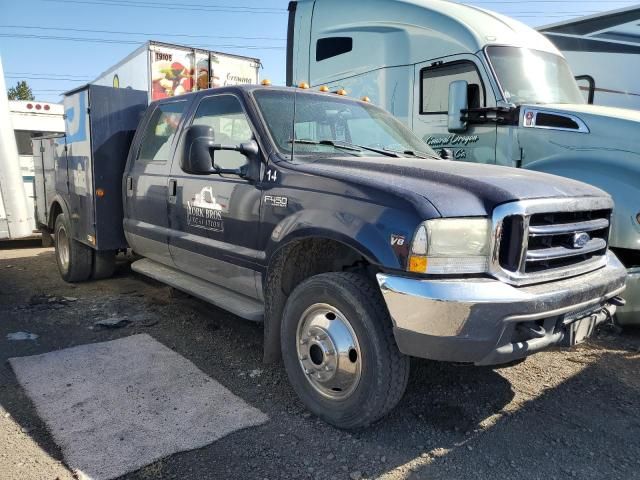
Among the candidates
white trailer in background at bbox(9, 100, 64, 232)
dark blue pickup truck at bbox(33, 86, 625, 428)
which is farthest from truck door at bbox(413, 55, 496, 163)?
white trailer in background at bbox(9, 100, 64, 232)

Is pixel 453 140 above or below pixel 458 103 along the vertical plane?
below

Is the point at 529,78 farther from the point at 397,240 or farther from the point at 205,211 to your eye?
the point at 397,240

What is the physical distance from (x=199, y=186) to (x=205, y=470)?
2.16 meters

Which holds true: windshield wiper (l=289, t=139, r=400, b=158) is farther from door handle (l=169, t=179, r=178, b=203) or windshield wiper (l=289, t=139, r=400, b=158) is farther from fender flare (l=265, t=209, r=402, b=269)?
door handle (l=169, t=179, r=178, b=203)

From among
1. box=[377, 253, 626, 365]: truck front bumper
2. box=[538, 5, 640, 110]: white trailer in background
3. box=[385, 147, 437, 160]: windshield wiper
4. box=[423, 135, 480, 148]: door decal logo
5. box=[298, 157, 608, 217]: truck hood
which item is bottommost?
box=[377, 253, 626, 365]: truck front bumper

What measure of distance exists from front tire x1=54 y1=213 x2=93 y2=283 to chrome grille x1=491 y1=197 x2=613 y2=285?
5056 mm

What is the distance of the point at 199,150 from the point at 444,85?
357 cm

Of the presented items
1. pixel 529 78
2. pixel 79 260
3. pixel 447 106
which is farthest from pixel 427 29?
pixel 79 260

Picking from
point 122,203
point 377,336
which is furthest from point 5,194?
point 377,336

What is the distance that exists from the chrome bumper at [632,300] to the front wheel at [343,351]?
233 cm

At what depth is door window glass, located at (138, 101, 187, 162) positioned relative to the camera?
4633mm

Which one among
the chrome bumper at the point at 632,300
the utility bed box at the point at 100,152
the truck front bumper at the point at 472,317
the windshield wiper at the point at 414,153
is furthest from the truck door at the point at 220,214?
the chrome bumper at the point at 632,300

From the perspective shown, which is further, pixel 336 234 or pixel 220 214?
pixel 220 214

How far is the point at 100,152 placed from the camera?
17.8ft
